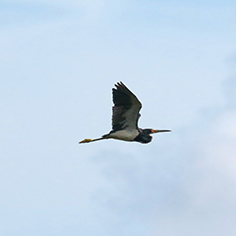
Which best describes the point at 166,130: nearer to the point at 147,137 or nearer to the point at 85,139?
the point at 147,137

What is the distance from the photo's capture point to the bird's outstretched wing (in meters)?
44.5

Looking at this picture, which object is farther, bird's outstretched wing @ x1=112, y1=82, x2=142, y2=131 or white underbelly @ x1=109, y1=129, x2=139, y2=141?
white underbelly @ x1=109, y1=129, x2=139, y2=141

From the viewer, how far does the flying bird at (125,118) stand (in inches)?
1756

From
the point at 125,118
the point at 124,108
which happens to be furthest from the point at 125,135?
the point at 124,108

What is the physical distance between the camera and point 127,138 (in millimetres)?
46344

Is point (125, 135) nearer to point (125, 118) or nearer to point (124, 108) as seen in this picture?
point (125, 118)

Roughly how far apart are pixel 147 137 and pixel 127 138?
129cm

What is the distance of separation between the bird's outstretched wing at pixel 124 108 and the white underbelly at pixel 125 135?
0.71 ft

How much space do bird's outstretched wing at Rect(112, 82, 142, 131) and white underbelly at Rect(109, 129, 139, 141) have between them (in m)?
0.22

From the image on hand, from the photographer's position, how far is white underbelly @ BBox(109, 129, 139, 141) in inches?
1811

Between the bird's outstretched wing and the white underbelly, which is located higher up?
the bird's outstretched wing

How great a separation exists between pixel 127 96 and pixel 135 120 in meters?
1.80

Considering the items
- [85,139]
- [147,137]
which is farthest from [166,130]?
[85,139]

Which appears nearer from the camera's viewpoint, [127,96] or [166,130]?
[127,96]
